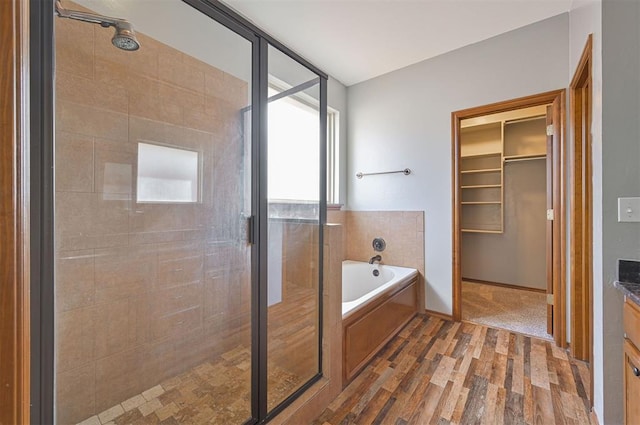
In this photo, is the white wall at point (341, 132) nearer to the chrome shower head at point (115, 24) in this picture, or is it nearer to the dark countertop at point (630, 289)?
the chrome shower head at point (115, 24)

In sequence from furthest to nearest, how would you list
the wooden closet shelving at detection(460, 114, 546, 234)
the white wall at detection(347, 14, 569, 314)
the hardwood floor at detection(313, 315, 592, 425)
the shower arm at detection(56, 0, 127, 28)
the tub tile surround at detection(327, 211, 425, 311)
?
the wooden closet shelving at detection(460, 114, 546, 234) < the tub tile surround at detection(327, 211, 425, 311) < the white wall at detection(347, 14, 569, 314) < the hardwood floor at detection(313, 315, 592, 425) < the shower arm at detection(56, 0, 127, 28)

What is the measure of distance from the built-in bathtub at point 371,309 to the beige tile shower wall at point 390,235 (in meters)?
0.11

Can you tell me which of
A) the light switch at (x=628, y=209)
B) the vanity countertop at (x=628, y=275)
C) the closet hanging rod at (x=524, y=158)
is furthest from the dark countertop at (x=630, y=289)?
the closet hanging rod at (x=524, y=158)

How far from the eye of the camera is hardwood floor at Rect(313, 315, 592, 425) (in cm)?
145

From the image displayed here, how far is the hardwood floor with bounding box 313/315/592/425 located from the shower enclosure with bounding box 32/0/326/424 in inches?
15.4

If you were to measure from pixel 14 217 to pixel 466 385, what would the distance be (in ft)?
7.33

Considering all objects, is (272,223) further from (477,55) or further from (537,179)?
(537,179)

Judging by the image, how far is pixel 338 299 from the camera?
1.65 metres

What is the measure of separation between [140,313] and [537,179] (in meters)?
4.55

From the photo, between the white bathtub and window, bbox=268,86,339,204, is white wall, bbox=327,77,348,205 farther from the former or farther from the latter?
window, bbox=268,86,339,204

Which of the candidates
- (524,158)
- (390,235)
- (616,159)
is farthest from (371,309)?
(524,158)

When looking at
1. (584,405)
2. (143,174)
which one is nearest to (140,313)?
(143,174)

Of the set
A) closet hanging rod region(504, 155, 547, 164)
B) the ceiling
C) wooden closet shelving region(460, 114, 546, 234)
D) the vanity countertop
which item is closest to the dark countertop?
the vanity countertop

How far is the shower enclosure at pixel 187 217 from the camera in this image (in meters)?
1.22
